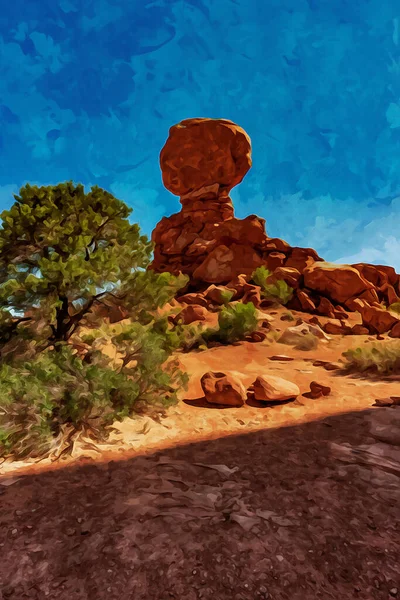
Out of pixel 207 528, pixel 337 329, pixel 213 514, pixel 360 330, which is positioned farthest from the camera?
pixel 337 329

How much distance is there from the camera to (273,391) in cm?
625

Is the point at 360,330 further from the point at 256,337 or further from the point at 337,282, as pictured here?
the point at 337,282

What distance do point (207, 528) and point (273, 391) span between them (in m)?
3.73

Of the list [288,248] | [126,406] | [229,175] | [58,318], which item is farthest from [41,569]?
[229,175]

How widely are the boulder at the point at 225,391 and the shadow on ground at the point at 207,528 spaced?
2.00 meters

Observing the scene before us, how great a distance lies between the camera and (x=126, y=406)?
204 inches

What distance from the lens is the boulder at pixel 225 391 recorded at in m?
6.21

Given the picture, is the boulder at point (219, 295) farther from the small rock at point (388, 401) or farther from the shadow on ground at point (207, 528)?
the shadow on ground at point (207, 528)

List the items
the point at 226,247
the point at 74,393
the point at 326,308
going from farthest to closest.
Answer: the point at 226,247, the point at 326,308, the point at 74,393

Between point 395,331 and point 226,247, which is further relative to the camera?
point 226,247

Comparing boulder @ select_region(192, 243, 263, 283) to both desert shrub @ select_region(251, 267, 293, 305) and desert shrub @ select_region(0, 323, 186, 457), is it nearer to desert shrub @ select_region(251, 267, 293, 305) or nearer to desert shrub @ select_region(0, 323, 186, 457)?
desert shrub @ select_region(251, 267, 293, 305)

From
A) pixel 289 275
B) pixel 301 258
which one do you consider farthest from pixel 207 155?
pixel 289 275

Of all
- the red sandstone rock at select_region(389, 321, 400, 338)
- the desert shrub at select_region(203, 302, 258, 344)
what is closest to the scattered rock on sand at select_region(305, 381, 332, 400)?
the desert shrub at select_region(203, 302, 258, 344)

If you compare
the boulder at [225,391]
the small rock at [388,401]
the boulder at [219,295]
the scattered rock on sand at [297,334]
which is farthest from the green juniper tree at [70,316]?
the boulder at [219,295]
